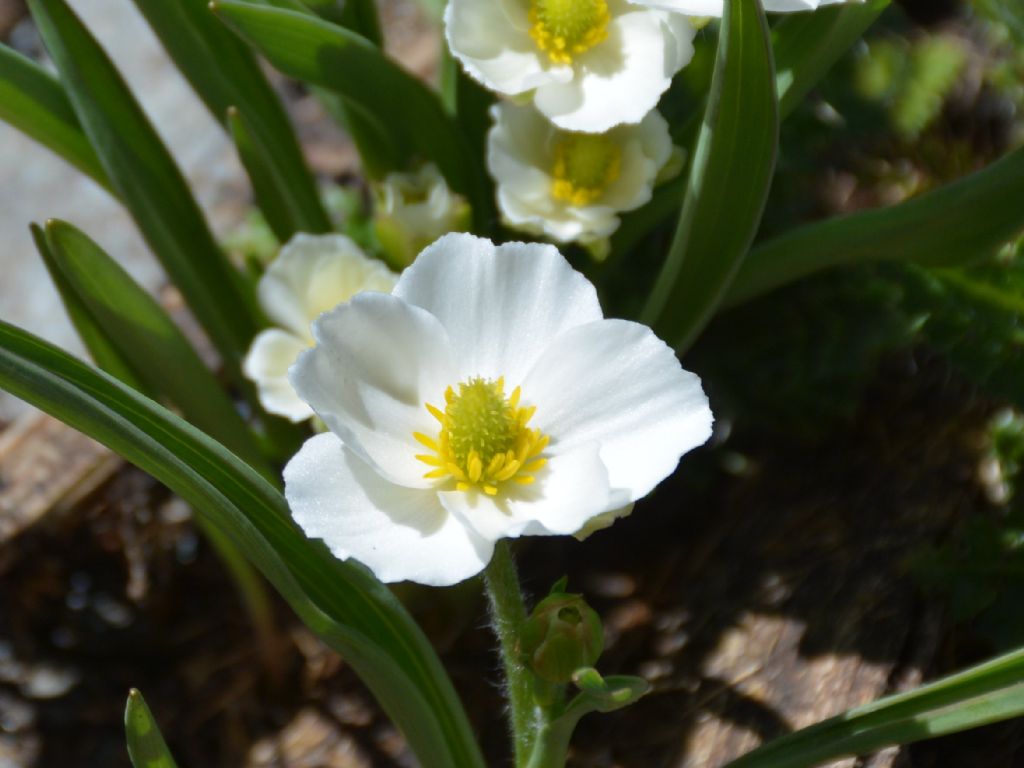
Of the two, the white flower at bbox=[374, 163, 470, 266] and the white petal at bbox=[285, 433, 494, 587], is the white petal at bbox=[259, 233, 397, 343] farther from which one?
the white petal at bbox=[285, 433, 494, 587]

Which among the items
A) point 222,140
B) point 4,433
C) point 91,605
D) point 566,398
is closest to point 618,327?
point 566,398

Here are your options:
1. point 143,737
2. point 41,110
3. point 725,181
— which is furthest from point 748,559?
point 41,110

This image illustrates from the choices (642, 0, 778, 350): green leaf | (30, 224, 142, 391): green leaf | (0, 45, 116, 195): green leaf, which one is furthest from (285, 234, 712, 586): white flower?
(0, 45, 116, 195): green leaf

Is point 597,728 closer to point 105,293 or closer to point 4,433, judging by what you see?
point 105,293

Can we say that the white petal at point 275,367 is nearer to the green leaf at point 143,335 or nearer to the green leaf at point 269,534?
the green leaf at point 143,335

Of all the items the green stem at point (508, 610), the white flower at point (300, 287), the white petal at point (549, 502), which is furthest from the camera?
the white flower at point (300, 287)

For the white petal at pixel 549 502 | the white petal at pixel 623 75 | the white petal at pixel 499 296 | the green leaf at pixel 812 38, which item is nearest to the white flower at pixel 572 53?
the white petal at pixel 623 75
